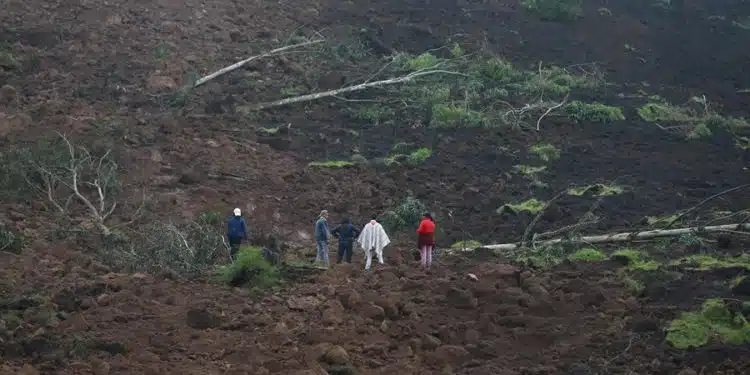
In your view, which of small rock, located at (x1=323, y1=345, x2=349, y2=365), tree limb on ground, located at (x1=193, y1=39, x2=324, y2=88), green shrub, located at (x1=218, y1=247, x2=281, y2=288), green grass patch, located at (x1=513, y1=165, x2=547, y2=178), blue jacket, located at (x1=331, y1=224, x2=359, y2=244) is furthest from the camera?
tree limb on ground, located at (x1=193, y1=39, x2=324, y2=88)

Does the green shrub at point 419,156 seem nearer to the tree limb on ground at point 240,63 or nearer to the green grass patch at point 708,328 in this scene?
the tree limb on ground at point 240,63

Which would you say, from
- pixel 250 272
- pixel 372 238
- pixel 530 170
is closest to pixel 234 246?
pixel 250 272

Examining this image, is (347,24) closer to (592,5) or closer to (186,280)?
(592,5)

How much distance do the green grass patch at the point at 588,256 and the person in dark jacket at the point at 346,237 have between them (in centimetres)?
285

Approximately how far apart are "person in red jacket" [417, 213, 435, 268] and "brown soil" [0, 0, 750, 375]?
0.70 feet

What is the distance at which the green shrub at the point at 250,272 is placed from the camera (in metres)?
12.3

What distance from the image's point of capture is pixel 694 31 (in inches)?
1018

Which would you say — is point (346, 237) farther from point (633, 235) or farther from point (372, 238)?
point (633, 235)

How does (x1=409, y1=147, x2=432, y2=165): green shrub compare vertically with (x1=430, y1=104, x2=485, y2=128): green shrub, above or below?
below

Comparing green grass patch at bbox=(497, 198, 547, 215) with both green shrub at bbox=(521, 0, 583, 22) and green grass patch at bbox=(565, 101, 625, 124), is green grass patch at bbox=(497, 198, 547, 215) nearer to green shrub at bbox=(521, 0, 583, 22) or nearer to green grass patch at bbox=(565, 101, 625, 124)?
green grass patch at bbox=(565, 101, 625, 124)

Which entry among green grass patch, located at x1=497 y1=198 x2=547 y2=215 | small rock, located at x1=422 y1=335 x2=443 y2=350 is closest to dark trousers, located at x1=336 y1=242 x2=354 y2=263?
small rock, located at x1=422 y1=335 x2=443 y2=350

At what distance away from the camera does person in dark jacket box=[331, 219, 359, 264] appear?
1389 centimetres

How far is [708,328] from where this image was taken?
11430mm

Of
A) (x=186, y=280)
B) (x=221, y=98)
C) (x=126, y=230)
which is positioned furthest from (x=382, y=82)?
(x=186, y=280)
